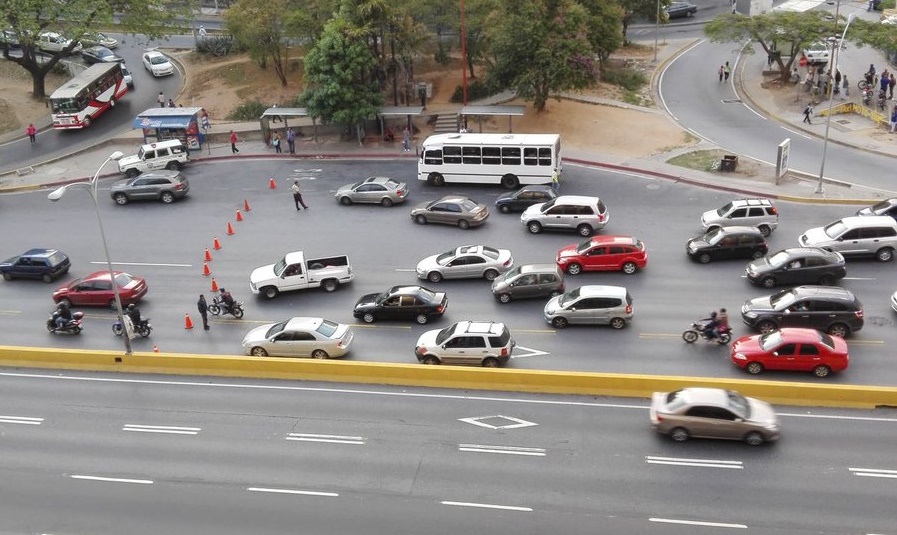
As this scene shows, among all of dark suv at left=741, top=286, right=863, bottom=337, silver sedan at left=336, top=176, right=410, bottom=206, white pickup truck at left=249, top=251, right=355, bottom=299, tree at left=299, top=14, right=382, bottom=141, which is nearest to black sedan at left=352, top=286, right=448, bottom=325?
white pickup truck at left=249, top=251, right=355, bottom=299

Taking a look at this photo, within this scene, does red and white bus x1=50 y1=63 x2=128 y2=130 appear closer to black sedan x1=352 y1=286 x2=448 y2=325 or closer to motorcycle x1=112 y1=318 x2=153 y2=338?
motorcycle x1=112 y1=318 x2=153 y2=338

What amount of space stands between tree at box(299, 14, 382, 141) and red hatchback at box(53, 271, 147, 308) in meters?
18.1

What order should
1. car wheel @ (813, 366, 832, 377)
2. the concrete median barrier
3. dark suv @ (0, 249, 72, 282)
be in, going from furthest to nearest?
dark suv @ (0, 249, 72, 282) < car wheel @ (813, 366, 832, 377) < the concrete median barrier

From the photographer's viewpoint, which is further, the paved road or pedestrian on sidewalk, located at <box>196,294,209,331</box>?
pedestrian on sidewalk, located at <box>196,294,209,331</box>

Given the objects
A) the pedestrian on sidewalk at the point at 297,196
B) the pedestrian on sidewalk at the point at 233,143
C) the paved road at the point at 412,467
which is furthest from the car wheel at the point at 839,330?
the pedestrian on sidewalk at the point at 233,143

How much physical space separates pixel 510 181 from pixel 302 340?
17.7m

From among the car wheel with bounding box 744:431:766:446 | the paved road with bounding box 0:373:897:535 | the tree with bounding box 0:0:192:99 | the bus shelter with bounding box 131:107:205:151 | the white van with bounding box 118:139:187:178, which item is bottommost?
the paved road with bounding box 0:373:897:535

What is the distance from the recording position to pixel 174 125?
163 feet

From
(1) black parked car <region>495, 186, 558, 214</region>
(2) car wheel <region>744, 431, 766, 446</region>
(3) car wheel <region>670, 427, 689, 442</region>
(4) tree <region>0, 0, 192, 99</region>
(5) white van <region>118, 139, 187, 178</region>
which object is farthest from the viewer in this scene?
(4) tree <region>0, 0, 192, 99</region>

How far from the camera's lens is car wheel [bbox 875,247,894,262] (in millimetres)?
32406

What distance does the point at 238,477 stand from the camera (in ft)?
72.8

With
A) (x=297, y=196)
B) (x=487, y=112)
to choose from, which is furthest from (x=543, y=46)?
(x=297, y=196)

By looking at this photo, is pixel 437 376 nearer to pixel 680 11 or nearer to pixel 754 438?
pixel 754 438

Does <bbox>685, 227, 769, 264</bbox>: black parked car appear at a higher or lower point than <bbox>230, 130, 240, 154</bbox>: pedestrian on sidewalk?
lower
